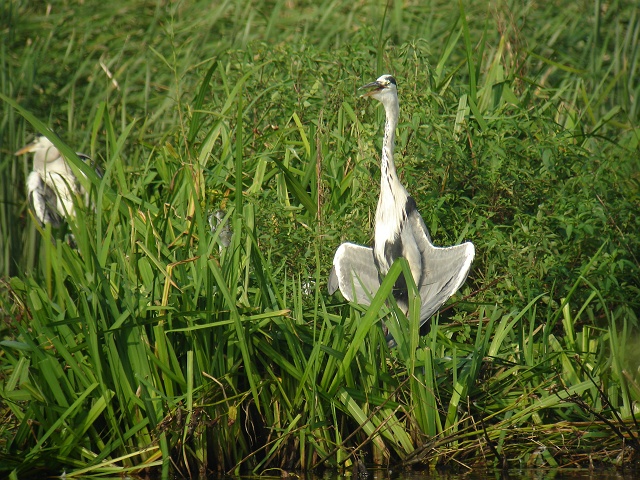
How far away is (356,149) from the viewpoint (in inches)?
214

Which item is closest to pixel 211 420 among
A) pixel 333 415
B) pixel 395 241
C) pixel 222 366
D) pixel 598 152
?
pixel 222 366

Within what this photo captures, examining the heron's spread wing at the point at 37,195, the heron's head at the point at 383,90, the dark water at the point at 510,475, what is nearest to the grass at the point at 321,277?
the dark water at the point at 510,475

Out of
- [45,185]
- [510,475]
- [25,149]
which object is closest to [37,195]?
[45,185]

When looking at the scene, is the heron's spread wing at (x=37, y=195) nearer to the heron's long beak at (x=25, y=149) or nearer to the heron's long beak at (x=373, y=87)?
the heron's long beak at (x=25, y=149)

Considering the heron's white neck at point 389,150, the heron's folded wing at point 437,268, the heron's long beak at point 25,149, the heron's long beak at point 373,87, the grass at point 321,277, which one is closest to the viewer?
the grass at point 321,277

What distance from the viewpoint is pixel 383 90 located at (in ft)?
16.6

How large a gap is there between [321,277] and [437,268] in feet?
2.19

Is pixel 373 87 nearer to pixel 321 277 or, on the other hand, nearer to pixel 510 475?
pixel 321 277

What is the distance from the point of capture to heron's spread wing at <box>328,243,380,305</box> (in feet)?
15.5

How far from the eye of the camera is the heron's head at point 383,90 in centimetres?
504

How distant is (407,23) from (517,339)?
411 cm

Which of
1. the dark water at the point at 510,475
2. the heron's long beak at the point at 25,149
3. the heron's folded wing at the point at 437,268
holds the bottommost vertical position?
the dark water at the point at 510,475

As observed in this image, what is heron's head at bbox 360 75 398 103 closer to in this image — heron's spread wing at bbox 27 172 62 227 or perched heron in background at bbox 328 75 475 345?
perched heron in background at bbox 328 75 475 345

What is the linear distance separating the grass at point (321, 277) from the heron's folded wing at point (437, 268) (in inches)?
5.7
